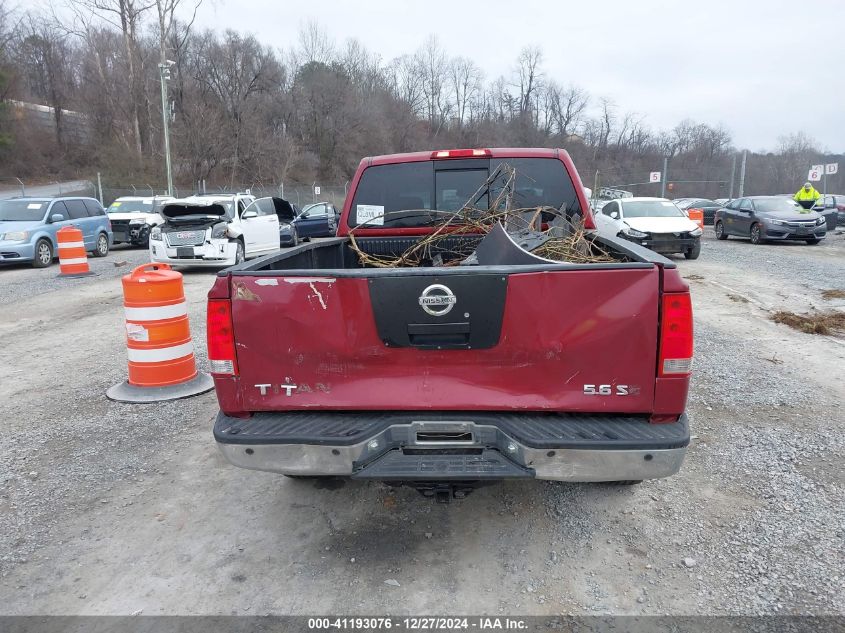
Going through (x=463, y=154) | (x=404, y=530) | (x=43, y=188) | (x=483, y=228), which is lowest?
(x=404, y=530)

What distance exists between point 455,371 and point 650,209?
1461 cm

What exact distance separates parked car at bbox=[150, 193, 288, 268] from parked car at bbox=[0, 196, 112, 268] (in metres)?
3.24

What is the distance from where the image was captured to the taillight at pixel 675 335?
101 inches

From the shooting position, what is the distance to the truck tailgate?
8.55ft

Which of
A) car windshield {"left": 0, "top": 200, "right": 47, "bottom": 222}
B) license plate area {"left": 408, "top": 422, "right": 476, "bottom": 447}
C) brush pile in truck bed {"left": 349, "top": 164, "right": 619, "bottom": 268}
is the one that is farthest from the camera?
car windshield {"left": 0, "top": 200, "right": 47, "bottom": 222}

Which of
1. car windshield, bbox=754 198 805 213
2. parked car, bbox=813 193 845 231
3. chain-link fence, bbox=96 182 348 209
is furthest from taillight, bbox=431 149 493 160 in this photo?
chain-link fence, bbox=96 182 348 209

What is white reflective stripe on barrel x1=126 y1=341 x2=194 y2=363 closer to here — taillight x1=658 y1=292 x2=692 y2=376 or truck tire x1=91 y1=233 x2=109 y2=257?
taillight x1=658 y1=292 x2=692 y2=376

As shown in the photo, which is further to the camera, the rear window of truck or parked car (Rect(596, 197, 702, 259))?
parked car (Rect(596, 197, 702, 259))

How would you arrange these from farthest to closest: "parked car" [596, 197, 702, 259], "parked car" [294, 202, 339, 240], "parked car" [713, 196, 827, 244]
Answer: "parked car" [294, 202, 339, 240] < "parked car" [713, 196, 827, 244] < "parked car" [596, 197, 702, 259]

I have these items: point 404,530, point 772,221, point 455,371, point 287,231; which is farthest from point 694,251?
point 455,371

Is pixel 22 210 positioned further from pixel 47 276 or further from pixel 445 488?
pixel 445 488

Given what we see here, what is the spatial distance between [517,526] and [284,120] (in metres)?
57.8

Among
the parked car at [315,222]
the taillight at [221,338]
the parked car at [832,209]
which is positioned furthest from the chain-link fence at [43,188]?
the taillight at [221,338]

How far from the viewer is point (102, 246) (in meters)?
17.1
